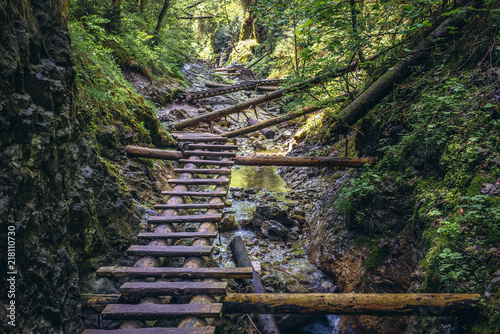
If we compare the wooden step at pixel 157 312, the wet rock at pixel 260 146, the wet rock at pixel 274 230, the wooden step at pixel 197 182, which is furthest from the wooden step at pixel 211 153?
the wet rock at pixel 260 146

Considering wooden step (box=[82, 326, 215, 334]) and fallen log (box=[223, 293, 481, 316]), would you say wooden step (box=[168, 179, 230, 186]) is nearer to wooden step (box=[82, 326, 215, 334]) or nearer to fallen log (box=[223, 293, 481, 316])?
fallen log (box=[223, 293, 481, 316])

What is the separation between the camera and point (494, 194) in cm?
293

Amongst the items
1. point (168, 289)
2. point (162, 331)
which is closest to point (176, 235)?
point (168, 289)

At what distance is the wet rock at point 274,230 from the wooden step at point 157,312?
3657mm

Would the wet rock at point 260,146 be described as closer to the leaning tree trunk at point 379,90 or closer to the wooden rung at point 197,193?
the leaning tree trunk at point 379,90

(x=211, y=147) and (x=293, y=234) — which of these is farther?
(x=211, y=147)

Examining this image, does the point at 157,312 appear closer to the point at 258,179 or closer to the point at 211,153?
the point at 211,153

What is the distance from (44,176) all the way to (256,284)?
123 inches

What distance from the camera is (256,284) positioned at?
4.27 m

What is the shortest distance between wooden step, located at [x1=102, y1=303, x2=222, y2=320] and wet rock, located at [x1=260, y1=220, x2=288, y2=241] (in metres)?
3.66

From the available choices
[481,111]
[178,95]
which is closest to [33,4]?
[481,111]

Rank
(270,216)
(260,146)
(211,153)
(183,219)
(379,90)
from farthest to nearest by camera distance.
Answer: (260,146) → (270,216) → (211,153) → (379,90) → (183,219)

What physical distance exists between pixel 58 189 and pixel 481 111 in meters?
5.04

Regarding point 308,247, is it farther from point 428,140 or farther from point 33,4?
point 33,4
